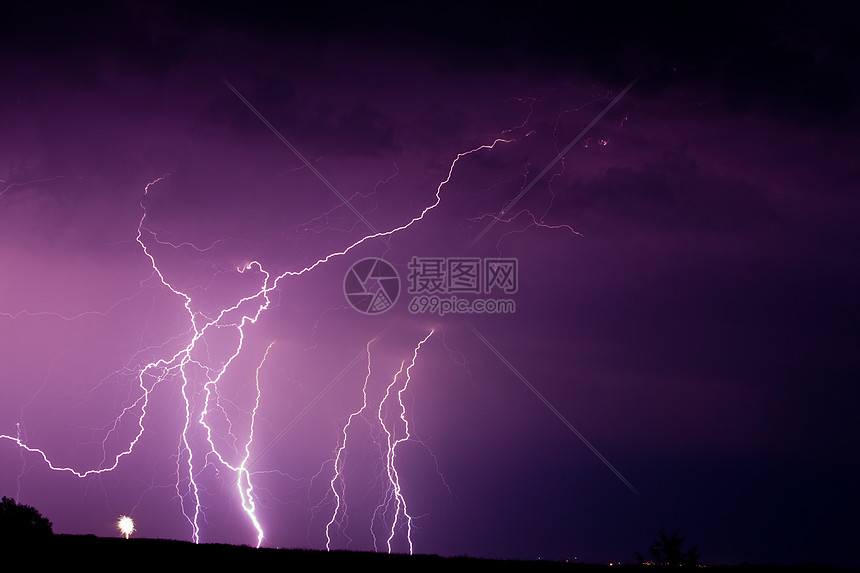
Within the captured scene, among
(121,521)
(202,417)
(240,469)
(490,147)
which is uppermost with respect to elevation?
A: (490,147)

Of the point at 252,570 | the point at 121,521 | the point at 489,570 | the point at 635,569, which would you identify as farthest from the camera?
the point at 121,521

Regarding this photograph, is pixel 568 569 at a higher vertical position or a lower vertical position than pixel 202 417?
lower

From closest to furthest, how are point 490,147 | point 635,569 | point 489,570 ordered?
point 489,570
point 635,569
point 490,147

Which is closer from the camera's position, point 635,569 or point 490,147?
point 635,569

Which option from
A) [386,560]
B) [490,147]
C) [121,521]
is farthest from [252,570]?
[121,521]

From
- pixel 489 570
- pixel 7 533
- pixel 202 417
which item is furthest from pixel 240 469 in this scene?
pixel 489 570

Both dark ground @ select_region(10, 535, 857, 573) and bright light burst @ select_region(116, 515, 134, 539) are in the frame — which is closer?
dark ground @ select_region(10, 535, 857, 573)

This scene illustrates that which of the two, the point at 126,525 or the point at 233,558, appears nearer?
the point at 233,558

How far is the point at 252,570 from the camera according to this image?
5.98 meters

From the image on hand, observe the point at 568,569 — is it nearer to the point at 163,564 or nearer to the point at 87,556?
the point at 163,564

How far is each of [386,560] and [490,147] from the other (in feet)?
45.6

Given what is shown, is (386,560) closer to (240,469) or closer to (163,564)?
(163,564)

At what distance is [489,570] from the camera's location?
21.2 ft

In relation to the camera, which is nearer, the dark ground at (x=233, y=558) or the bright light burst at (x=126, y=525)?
the dark ground at (x=233, y=558)
